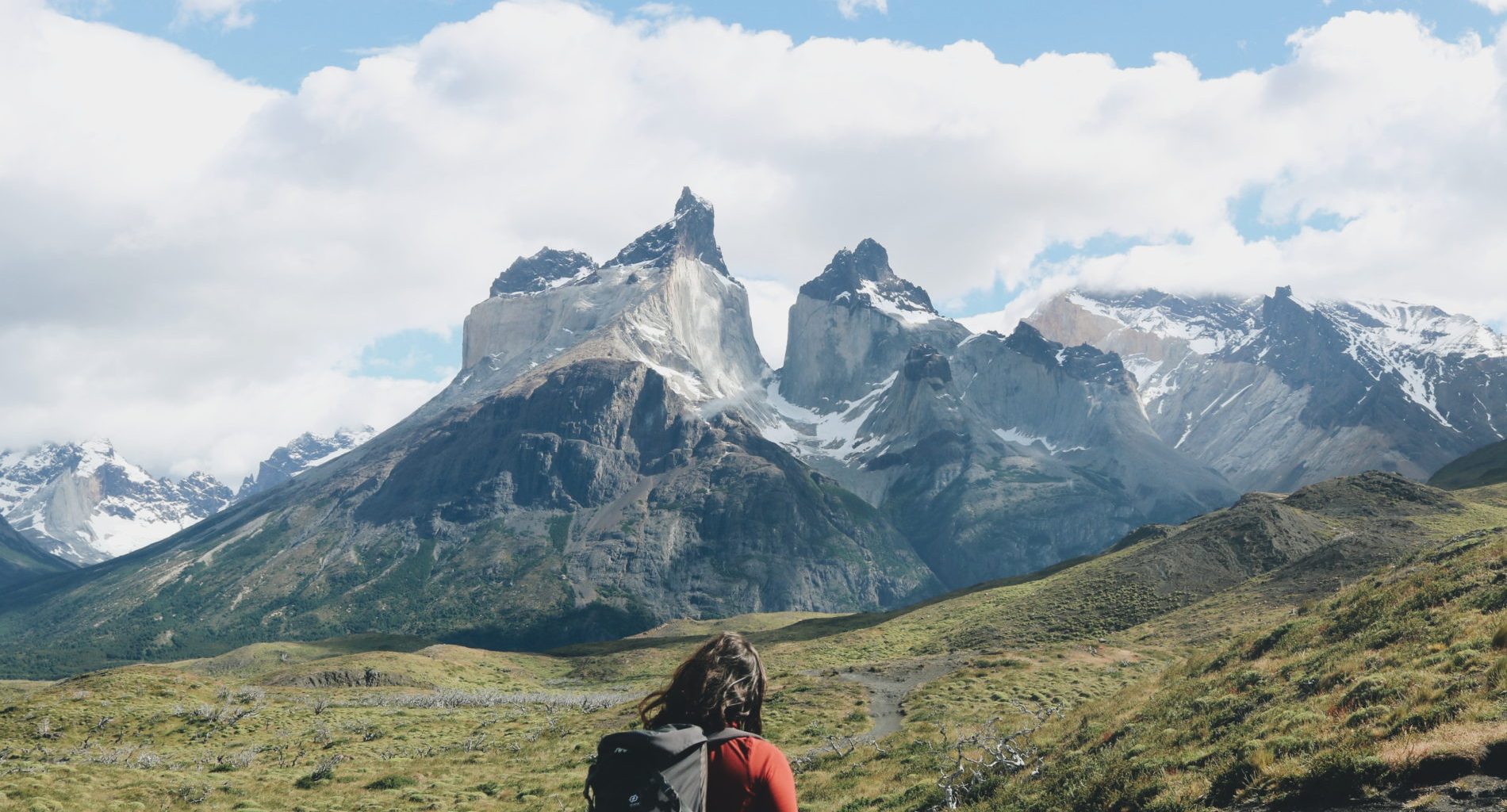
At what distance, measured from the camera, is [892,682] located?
232 feet

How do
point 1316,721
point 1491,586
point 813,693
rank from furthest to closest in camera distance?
point 813,693, point 1491,586, point 1316,721

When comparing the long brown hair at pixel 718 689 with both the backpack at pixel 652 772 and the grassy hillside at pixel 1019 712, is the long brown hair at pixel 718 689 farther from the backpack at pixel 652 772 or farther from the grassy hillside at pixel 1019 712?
the grassy hillside at pixel 1019 712

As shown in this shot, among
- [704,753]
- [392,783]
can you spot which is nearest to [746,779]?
[704,753]

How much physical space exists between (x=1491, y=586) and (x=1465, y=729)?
16.7 m

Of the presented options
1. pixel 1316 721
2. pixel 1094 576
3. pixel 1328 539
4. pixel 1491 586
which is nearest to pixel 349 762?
pixel 1316 721

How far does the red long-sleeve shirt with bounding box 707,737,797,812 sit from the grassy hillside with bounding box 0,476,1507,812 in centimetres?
1431

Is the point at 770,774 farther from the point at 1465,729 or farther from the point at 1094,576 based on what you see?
the point at 1094,576

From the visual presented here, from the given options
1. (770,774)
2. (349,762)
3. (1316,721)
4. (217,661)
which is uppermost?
(770,774)

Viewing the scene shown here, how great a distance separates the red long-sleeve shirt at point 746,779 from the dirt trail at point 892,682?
41.7 m

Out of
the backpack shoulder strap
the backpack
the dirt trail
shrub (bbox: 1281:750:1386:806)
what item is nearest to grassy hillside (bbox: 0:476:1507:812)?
shrub (bbox: 1281:750:1386:806)

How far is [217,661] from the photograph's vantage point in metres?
184

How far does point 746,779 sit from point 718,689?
882 mm

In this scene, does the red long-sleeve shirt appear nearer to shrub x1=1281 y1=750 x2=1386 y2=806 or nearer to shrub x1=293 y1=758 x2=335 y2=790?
shrub x1=1281 y1=750 x2=1386 y2=806

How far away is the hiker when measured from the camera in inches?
269
